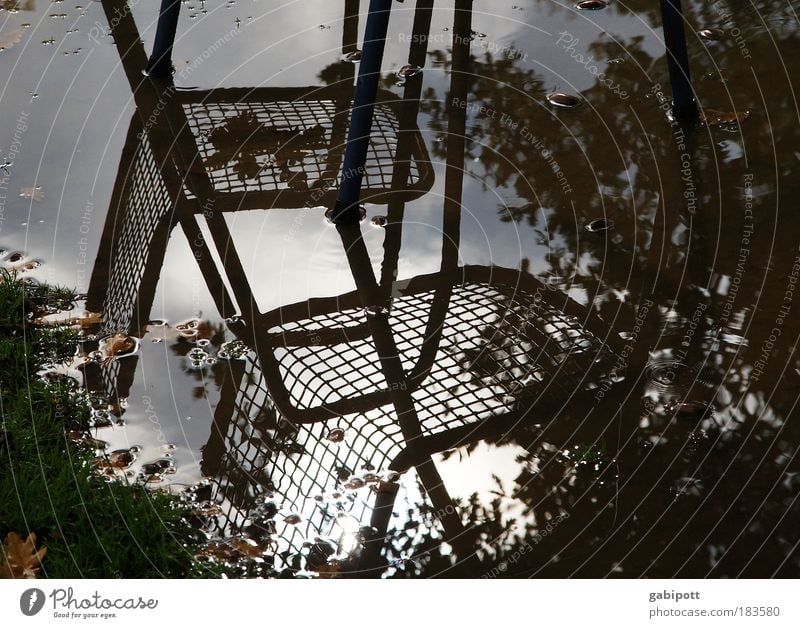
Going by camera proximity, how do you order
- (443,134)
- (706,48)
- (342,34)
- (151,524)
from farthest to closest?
(342,34)
(706,48)
(443,134)
(151,524)

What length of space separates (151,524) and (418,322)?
1.27 metres

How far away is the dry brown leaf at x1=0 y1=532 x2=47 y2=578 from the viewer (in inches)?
104

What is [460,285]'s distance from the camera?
3.62 meters

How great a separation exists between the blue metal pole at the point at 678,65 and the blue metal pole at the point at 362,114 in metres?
1.33

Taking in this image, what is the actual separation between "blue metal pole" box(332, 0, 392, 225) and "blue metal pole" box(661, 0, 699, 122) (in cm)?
133

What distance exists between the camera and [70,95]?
4777mm

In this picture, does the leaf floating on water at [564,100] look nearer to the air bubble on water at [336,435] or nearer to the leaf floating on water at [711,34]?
the leaf floating on water at [711,34]

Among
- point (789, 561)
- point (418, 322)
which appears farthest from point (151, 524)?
point (789, 561)

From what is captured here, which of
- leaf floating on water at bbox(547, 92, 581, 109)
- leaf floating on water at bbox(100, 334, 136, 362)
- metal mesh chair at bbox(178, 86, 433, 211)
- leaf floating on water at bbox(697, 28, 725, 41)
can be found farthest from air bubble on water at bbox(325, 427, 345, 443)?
leaf floating on water at bbox(697, 28, 725, 41)

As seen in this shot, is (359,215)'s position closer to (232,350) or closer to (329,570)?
(232,350)

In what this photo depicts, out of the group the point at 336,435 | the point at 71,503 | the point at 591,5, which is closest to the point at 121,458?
the point at 71,503

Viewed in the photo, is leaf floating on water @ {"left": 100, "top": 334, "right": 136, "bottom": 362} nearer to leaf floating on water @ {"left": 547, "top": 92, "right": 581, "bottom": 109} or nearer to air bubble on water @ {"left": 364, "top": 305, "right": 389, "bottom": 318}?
air bubble on water @ {"left": 364, "top": 305, "right": 389, "bottom": 318}

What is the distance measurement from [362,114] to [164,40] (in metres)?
1.59

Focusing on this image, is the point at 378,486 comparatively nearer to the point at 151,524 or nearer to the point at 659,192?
the point at 151,524
